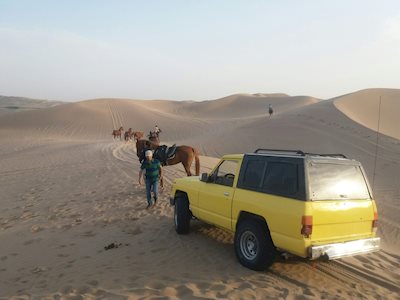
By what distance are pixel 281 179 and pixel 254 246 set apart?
125 cm

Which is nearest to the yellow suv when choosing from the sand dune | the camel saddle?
the camel saddle

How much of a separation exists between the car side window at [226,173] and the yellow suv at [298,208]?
12 cm

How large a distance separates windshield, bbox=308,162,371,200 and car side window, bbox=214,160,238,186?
5.92ft

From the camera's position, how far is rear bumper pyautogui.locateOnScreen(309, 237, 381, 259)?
626 cm

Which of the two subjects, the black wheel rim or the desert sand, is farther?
the black wheel rim

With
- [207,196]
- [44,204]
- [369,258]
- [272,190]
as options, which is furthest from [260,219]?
[44,204]

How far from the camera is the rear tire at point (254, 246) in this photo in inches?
272

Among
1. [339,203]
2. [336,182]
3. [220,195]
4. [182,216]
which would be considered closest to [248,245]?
[220,195]

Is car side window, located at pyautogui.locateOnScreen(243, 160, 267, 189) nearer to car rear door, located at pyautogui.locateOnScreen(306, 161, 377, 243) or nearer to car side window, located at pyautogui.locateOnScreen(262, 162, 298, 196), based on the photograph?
car side window, located at pyautogui.locateOnScreen(262, 162, 298, 196)

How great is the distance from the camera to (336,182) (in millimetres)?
6871

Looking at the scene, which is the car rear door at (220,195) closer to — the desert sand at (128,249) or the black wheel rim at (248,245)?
the black wheel rim at (248,245)

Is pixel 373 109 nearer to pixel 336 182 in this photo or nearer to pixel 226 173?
pixel 226 173

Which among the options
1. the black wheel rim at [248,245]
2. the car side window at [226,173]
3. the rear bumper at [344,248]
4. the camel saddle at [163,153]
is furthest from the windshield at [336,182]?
the camel saddle at [163,153]

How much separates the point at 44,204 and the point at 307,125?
26.4 m
